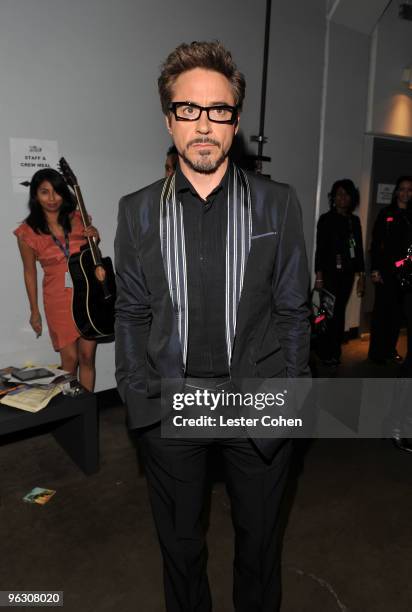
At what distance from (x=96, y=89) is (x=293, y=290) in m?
2.68

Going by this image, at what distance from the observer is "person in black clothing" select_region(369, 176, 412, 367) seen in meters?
4.50

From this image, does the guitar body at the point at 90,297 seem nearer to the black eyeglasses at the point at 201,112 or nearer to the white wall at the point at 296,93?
the black eyeglasses at the point at 201,112

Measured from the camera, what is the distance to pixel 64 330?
10.6 feet

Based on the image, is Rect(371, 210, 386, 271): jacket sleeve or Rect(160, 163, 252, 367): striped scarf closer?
Rect(160, 163, 252, 367): striped scarf

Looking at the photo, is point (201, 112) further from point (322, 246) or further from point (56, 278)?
point (322, 246)

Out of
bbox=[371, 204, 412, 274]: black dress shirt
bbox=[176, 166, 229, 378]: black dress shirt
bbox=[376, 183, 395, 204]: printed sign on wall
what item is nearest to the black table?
bbox=[176, 166, 229, 378]: black dress shirt

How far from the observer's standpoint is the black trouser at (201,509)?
143 cm

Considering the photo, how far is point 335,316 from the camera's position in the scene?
4879mm

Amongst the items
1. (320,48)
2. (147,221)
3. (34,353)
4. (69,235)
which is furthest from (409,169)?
(147,221)

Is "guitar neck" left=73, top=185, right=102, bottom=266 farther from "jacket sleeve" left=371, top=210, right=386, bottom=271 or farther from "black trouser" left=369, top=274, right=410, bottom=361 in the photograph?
"black trouser" left=369, top=274, right=410, bottom=361

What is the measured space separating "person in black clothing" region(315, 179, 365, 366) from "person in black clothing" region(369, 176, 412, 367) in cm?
22

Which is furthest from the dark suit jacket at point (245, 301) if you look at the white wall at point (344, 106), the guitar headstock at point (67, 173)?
the white wall at point (344, 106)

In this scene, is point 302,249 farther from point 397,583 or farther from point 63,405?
point 63,405

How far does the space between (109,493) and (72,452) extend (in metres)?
0.47
